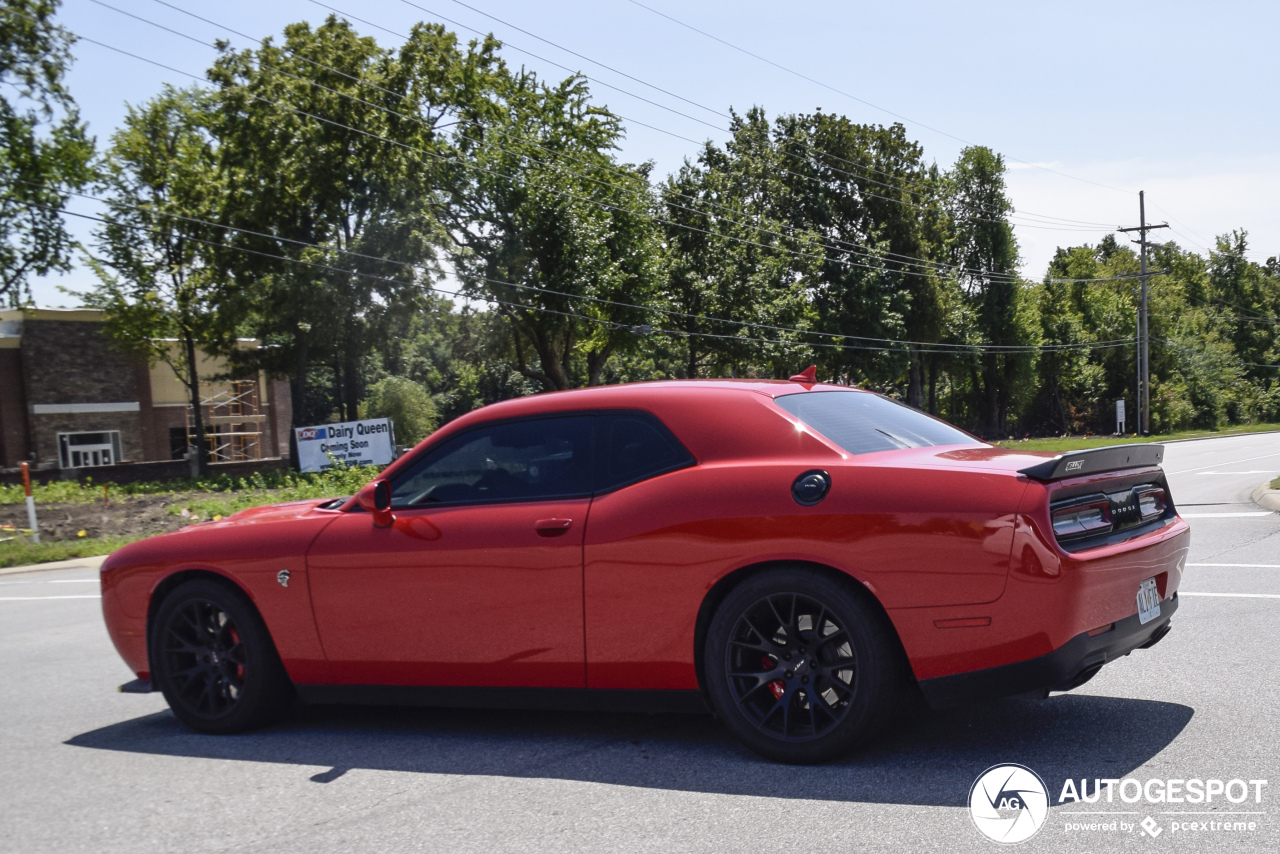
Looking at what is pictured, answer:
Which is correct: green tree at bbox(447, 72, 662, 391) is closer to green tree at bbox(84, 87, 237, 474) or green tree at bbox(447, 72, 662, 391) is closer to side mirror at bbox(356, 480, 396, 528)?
green tree at bbox(84, 87, 237, 474)

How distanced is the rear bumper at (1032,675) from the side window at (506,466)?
1682 millimetres

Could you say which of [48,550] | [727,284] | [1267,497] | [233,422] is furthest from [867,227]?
[48,550]

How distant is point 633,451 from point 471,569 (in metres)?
0.89

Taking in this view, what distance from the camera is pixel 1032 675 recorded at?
3963 millimetres

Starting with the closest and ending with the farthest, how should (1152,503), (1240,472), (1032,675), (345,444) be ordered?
(1032,675) < (1152,503) < (1240,472) < (345,444)

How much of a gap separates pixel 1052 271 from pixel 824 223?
136ft

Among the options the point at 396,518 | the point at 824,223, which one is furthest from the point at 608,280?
the point at 396,518

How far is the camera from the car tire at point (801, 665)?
13.5ft

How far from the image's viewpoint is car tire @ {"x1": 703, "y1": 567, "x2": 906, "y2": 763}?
4.12 metres

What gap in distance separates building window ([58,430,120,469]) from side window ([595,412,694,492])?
49526 mm

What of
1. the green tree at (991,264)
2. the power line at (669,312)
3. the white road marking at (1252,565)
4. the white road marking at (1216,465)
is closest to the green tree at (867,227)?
the power line at (669,312)

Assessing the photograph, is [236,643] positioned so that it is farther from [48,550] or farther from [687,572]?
[48,550]

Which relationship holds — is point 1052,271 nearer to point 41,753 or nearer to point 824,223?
point 824,223

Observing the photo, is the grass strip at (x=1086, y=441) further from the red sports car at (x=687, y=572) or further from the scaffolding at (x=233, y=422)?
the red sports car at (x=687, y=572)
